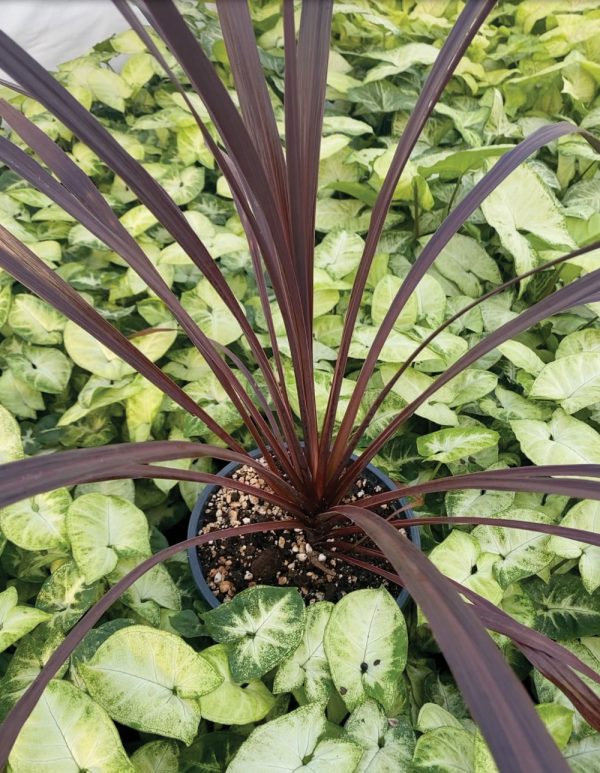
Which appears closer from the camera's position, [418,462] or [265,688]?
[265,688]

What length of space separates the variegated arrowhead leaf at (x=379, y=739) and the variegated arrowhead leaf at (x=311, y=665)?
5 cm

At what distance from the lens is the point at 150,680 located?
67cm

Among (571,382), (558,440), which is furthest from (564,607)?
(571,382)

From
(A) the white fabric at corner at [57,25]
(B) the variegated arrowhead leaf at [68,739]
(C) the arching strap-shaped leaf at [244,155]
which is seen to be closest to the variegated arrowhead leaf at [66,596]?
(B) the variegated arrowhead leaf at [68,739]

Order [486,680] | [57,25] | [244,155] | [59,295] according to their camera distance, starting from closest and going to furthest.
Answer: [486,680] → [244,155] → [59,295] → [57,25]

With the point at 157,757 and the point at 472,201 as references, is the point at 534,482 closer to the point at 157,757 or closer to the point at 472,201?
the point at 472,201

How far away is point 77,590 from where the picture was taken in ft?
2.57

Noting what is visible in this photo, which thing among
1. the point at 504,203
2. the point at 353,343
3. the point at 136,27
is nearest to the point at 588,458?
the point at 353,343

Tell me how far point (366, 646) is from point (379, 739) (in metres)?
0.09

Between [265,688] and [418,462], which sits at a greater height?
[418,462]

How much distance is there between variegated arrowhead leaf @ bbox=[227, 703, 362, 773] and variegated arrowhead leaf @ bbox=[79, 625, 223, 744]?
0.06m

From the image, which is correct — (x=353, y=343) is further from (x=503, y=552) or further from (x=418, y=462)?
(x=503, y=552)

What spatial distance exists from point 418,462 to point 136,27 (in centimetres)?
69

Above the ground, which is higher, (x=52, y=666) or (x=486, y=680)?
(x=486, y=680)
